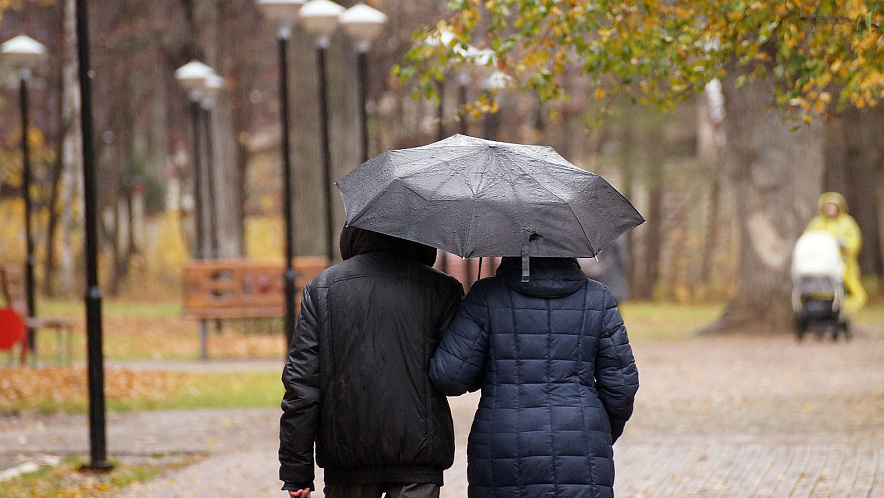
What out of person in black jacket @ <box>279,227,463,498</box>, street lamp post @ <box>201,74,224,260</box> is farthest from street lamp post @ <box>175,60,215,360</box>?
person in black jacket @ <box>279,227,463,498</box>

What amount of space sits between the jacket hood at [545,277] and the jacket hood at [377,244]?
311 millimetres

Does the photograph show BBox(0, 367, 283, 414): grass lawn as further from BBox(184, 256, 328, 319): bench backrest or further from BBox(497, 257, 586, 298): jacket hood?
BBox(497, 257, 586, 298): jacket hood

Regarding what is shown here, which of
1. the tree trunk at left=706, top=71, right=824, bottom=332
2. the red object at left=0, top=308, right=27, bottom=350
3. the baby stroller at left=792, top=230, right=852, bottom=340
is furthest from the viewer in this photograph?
the tree trunk at left=706, top=71, right=824, bottom=332

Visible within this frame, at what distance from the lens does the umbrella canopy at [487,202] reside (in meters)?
4.31

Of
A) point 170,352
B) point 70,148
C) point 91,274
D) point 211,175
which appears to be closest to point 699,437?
point 91,274

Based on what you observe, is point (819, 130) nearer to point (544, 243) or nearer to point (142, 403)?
point (142, 403)

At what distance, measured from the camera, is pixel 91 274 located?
834 centimetres

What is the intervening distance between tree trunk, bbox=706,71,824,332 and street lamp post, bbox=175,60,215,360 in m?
8.06

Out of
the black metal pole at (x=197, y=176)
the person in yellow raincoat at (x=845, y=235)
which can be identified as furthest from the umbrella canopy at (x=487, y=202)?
the black metal pole at (x=197, y=176)

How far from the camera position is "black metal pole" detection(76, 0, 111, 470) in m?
8.16

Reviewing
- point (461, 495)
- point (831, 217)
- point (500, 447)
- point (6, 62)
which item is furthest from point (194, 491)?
point (831, 217)

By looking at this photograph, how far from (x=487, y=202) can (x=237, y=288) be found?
477 inches

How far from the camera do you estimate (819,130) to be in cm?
1948

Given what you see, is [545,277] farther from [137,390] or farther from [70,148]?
[70,148]
